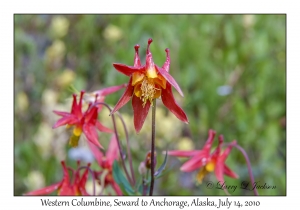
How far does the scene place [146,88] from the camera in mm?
1231

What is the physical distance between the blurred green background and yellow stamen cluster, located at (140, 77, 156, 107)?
147cm

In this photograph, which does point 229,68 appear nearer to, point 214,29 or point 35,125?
A: point 214,29

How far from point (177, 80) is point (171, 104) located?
227 cm

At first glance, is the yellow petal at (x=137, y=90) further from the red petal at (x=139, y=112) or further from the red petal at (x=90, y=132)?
the red petal at (x=90, y=132)

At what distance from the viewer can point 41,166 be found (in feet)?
9.39

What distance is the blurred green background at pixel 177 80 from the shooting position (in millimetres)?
2898

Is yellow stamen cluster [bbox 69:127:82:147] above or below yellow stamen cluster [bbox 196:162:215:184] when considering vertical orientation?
above

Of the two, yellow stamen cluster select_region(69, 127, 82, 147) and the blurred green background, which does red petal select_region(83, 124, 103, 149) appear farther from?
the blurred green background

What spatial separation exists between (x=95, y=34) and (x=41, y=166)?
1792 millimetres

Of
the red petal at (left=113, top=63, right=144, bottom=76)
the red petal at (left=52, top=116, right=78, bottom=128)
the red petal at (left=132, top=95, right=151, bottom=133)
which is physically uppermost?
the red petal at (left=113, top=63, right=144, bottom=76)

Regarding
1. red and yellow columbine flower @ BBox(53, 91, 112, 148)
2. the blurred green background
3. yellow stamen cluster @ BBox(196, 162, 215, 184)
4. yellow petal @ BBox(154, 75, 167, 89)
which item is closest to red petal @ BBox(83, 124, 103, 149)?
red and yellow columbine flower @ BBox(53, 91, 112, 148)

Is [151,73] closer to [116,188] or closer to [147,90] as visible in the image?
[147,90]

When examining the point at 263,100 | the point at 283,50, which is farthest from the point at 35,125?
the point at 283,50

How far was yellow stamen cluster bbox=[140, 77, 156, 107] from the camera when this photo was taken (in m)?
1.23
